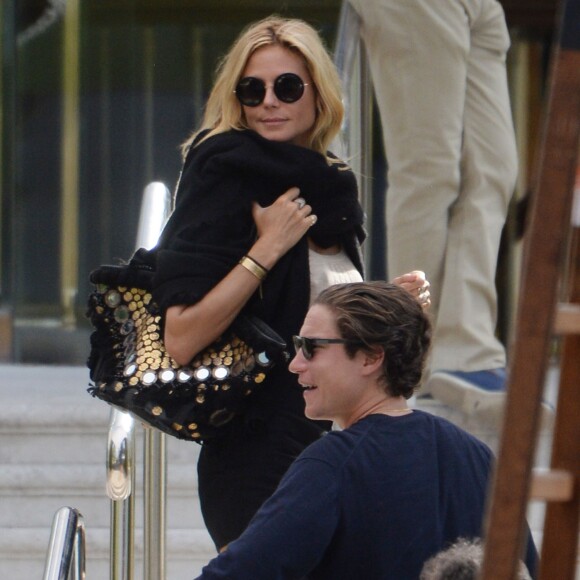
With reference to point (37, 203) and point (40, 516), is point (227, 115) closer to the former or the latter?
point (40, 516)

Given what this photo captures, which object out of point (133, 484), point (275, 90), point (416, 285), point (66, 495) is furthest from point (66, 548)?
point (66, 495)

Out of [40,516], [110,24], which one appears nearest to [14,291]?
[110,24]

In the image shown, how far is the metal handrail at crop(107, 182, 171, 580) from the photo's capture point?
312 cm

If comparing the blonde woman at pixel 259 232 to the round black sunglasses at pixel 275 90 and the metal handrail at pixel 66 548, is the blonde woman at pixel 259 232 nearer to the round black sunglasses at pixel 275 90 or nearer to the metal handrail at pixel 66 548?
the round black sunglasses at pixel 275 90

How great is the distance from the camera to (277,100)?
2650 mm

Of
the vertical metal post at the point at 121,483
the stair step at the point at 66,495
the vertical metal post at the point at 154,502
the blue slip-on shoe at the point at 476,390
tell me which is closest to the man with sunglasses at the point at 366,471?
the vertical metal post at the point at 121,483

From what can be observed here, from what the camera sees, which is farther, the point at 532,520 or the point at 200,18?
the point at 200,18

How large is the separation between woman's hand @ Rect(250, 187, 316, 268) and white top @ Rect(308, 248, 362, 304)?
0.09 m

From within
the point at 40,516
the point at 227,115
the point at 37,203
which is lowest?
the point at 40,516

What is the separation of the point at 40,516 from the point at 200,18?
3.59 m

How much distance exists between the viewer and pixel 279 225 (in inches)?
101

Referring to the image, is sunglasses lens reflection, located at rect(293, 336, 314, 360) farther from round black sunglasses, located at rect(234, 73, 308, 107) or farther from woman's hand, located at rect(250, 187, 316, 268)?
round black sunglasses, located at rect(234, 73, 308, 107)

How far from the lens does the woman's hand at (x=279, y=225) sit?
2.54 meters

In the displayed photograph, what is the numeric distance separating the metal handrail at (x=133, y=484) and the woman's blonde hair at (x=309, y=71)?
72cm
